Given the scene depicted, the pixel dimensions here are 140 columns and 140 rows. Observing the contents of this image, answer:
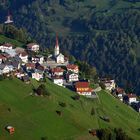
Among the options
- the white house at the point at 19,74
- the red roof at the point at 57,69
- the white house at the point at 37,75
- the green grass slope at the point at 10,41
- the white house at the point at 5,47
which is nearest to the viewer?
the white house at the point at 19,74

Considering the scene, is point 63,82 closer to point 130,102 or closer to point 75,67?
point 75,67

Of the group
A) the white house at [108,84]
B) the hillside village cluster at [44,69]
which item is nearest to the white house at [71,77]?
the hillside village cluster at [44,69]

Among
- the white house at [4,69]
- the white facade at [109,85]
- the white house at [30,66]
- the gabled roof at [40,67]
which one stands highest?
the white house at [4,69]

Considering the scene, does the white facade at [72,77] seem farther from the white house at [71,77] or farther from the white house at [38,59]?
the white house at [38,59]

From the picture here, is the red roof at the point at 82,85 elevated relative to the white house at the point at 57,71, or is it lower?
lower

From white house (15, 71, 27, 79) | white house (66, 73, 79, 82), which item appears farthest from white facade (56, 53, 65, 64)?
white house (15, 71, 27, 79)
